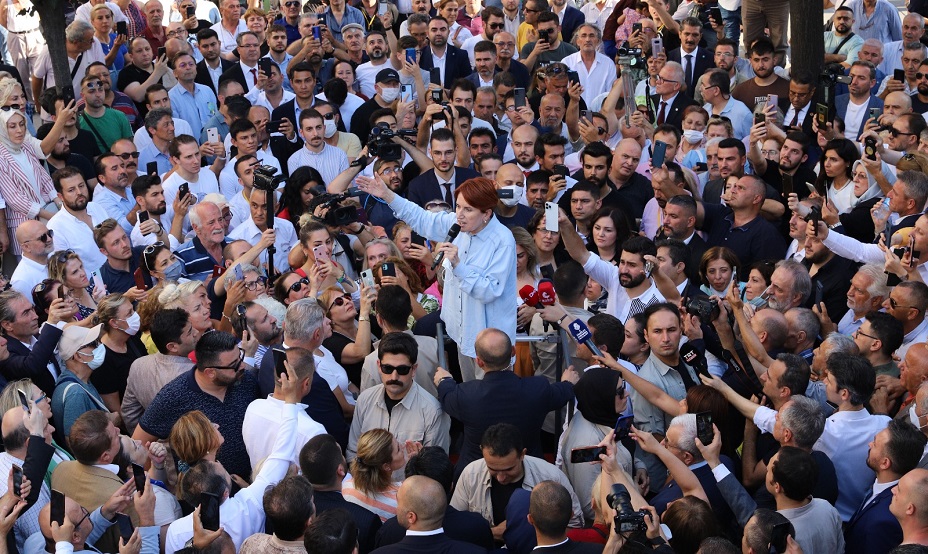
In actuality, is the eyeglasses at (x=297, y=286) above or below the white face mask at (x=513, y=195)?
below

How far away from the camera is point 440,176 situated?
8828 millimetres

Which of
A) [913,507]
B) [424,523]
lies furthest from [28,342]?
[913,507]

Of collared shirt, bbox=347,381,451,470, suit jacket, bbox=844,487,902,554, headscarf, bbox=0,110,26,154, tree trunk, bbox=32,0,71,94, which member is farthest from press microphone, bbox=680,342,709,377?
tree trunk, bbox=32,0,71,94

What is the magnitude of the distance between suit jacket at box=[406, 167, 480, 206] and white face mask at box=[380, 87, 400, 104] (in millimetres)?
1857

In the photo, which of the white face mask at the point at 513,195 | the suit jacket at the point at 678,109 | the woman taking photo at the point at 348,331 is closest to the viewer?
the woman taking photo at the point at 348,331

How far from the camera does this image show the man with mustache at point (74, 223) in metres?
8.03

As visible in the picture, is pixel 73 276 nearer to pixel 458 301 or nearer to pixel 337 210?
pixel 337 210

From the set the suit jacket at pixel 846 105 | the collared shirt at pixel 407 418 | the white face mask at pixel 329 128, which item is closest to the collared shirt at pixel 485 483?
the collared shirt at pixel 407 418

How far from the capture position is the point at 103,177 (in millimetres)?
8844

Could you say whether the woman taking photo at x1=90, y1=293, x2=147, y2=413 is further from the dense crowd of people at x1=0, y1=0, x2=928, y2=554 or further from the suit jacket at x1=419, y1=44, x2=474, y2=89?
the suit jacket at x1=419, y1=44, x2=474, y2=89

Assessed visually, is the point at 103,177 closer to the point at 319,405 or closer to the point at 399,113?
the point at 399,113

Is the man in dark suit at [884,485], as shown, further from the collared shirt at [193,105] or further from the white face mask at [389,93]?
the collared shirt at [193,105]

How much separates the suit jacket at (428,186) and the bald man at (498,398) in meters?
3.22

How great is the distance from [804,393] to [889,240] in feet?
7.13
